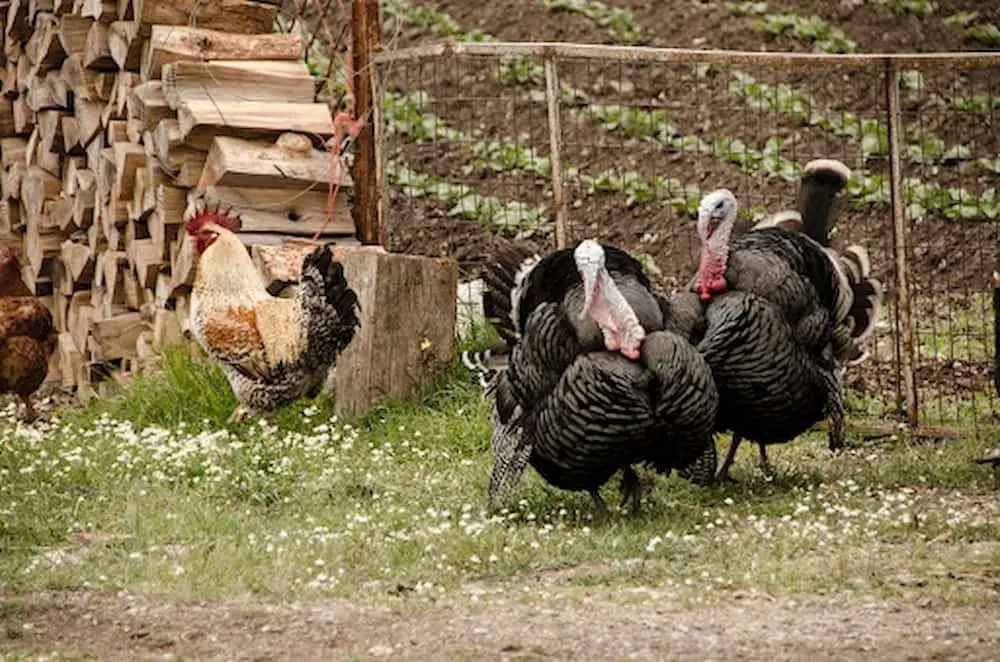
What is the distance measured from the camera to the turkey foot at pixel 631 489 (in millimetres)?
6613

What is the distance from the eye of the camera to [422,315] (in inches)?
333

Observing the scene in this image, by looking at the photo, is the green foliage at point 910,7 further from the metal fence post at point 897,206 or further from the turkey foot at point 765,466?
the turkey foot at point 765,466

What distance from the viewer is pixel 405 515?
654 centimetres

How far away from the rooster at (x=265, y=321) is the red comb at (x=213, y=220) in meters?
0.12

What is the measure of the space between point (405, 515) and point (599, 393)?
99 centimetres

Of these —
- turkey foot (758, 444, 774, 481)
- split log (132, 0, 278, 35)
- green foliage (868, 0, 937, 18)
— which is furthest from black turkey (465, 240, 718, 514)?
green foliage (868, 0, 937, 18)

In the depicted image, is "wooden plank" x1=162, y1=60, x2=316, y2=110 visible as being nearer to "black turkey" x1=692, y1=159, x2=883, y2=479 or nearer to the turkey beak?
"black turkey" x1=692, y1=159, x2=883, y2=479

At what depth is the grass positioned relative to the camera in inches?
218

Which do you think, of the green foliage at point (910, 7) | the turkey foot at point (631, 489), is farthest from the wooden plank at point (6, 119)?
the green foliage at point (910, 7)

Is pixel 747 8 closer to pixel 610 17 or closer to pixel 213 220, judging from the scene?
pixel 610 17

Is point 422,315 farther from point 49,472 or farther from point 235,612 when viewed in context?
point 235,612

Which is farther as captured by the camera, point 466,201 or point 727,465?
point 466,201

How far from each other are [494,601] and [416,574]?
460 mm

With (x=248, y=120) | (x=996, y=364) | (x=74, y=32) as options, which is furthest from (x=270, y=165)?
(x=996, y=364)
